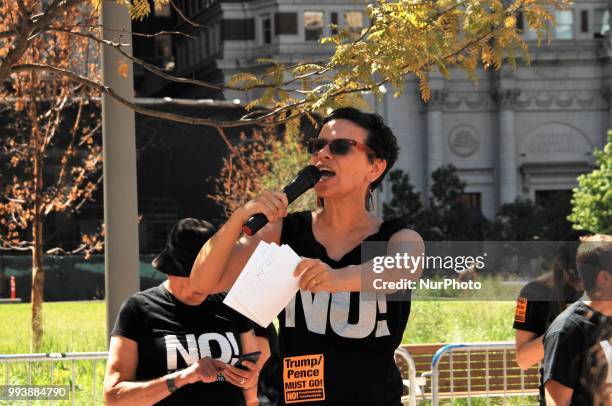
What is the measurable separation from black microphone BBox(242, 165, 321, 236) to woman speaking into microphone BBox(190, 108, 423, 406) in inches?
→ 4.6

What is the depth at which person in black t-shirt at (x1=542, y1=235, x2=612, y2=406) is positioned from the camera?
4.82m

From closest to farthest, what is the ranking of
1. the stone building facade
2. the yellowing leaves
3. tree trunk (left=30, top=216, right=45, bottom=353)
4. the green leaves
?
1. the yellowing leaves
2. tree trunk (left=30, top=216, right=45, bottom=353)
3. the green leaves
4. the stone building facade

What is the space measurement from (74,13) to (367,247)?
1153 cm

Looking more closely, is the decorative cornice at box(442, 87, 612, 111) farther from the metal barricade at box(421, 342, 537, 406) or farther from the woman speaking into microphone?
the woman speaking into microphone

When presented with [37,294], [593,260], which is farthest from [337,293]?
[37,294]

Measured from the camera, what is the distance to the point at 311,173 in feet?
12.7

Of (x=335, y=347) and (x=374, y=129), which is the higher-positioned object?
(x=374, y=129)

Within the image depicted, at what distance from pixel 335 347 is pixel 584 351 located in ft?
4.51

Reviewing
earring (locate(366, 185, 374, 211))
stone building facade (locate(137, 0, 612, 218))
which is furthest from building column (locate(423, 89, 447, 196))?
earring (locate(366, 185, 374, 211))

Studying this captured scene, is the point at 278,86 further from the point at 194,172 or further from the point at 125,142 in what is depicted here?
the point at 194,172

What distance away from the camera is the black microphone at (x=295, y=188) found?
3.62 metres

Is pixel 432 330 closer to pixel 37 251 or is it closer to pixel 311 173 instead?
pixel 37 251

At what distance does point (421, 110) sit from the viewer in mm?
75000

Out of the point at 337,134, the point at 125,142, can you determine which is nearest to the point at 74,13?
the point at 125,142
